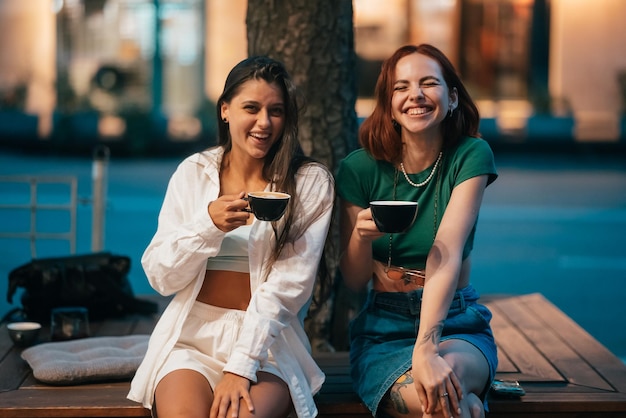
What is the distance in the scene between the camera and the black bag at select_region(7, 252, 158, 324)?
452 cm

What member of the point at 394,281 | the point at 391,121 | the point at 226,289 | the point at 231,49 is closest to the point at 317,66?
the point at 391,121

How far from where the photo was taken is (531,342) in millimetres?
4266

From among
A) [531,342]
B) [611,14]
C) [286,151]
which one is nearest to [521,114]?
[611,14]

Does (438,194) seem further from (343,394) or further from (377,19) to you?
(377,19)

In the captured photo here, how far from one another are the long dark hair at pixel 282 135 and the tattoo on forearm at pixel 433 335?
21.1 inches

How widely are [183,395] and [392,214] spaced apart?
32.8 inches

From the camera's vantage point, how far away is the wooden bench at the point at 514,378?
3264 mm

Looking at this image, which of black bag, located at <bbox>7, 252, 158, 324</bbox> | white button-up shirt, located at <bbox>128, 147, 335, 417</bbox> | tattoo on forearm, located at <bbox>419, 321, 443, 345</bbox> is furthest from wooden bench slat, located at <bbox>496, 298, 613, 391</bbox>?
black bag, located at <bbox>7, 252, 158, 324</bbox>

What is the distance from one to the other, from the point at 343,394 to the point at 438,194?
2.53ft

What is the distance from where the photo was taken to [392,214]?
2.71m

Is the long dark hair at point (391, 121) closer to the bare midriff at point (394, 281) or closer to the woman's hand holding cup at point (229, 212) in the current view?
the bare midriff at point (394, 281)

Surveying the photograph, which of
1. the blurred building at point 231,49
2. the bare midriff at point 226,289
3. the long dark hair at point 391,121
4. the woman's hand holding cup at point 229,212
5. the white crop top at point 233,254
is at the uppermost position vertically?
the blurred building at point 231,49

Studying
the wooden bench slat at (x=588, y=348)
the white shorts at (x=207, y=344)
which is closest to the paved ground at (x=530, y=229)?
the wooden bench slat at (x=588, y=348)

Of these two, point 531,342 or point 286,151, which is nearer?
point 286,151
